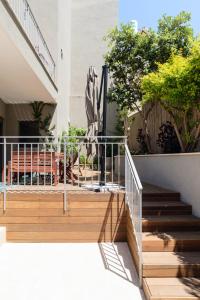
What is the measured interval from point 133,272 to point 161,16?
7.43 metres

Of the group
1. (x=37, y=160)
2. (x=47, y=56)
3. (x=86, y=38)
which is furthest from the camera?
(x=86, y=38)

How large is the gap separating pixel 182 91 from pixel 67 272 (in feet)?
13.3

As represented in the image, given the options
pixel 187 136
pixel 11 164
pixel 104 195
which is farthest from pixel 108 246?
pixel 187 136

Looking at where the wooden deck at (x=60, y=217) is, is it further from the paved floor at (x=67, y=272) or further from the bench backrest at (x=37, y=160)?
the bench backrest at (x=37, y=160)

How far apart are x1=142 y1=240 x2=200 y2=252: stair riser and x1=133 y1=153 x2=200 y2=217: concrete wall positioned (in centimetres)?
85

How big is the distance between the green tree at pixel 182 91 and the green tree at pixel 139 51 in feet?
5.77

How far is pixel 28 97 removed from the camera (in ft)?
33.1

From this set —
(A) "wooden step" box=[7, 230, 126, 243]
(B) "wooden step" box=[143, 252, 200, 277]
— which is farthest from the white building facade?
(B) "wooden step" box=[143, 252, 200, 277]

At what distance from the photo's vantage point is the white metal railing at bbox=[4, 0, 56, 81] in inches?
272

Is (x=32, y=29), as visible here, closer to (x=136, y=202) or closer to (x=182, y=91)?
(x=182, y=91)

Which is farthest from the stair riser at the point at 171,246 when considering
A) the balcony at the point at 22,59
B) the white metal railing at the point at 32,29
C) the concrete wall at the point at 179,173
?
the white metal railing at the point at 32,29

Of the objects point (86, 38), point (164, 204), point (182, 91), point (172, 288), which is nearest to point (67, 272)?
point (172, 288)

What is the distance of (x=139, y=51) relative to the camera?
9.16 meters

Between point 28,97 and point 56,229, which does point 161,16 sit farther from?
point 56,229
